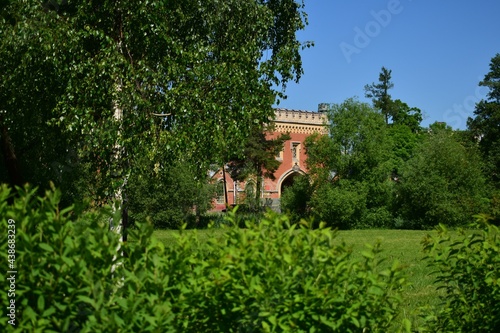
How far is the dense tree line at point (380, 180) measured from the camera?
37875mm

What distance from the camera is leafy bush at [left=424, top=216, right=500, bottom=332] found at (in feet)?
13.4

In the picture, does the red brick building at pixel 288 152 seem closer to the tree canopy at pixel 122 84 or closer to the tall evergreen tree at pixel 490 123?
the tall evergreen tree at pixel 490 123

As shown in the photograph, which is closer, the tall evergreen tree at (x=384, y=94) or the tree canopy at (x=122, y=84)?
the tree canopy at (x=122, y=84)

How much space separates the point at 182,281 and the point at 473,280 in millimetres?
2202

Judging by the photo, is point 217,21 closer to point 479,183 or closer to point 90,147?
point 90,147

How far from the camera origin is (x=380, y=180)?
4081cm

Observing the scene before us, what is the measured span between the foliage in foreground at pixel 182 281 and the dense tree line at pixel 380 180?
114 ft

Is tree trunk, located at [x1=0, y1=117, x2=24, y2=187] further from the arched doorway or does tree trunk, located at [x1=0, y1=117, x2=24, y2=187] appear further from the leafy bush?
the arched doorway

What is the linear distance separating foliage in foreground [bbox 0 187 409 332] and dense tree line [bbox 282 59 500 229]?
3474cm

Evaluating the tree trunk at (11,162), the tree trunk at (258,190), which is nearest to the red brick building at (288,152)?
the tree trunk at (258,190)

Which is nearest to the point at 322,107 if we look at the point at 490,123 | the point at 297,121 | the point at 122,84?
the point at 297,121

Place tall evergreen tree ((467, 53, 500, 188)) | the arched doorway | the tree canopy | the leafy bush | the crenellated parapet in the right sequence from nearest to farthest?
the leafy bush < the tree canopy < tall evergreen tree ((467, 53, 500, 188)) < the crenellated parapet < the arched doorway

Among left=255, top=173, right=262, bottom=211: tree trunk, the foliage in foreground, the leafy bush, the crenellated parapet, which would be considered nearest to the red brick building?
the crenellated parapet

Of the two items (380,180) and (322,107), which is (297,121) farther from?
(380,180)
